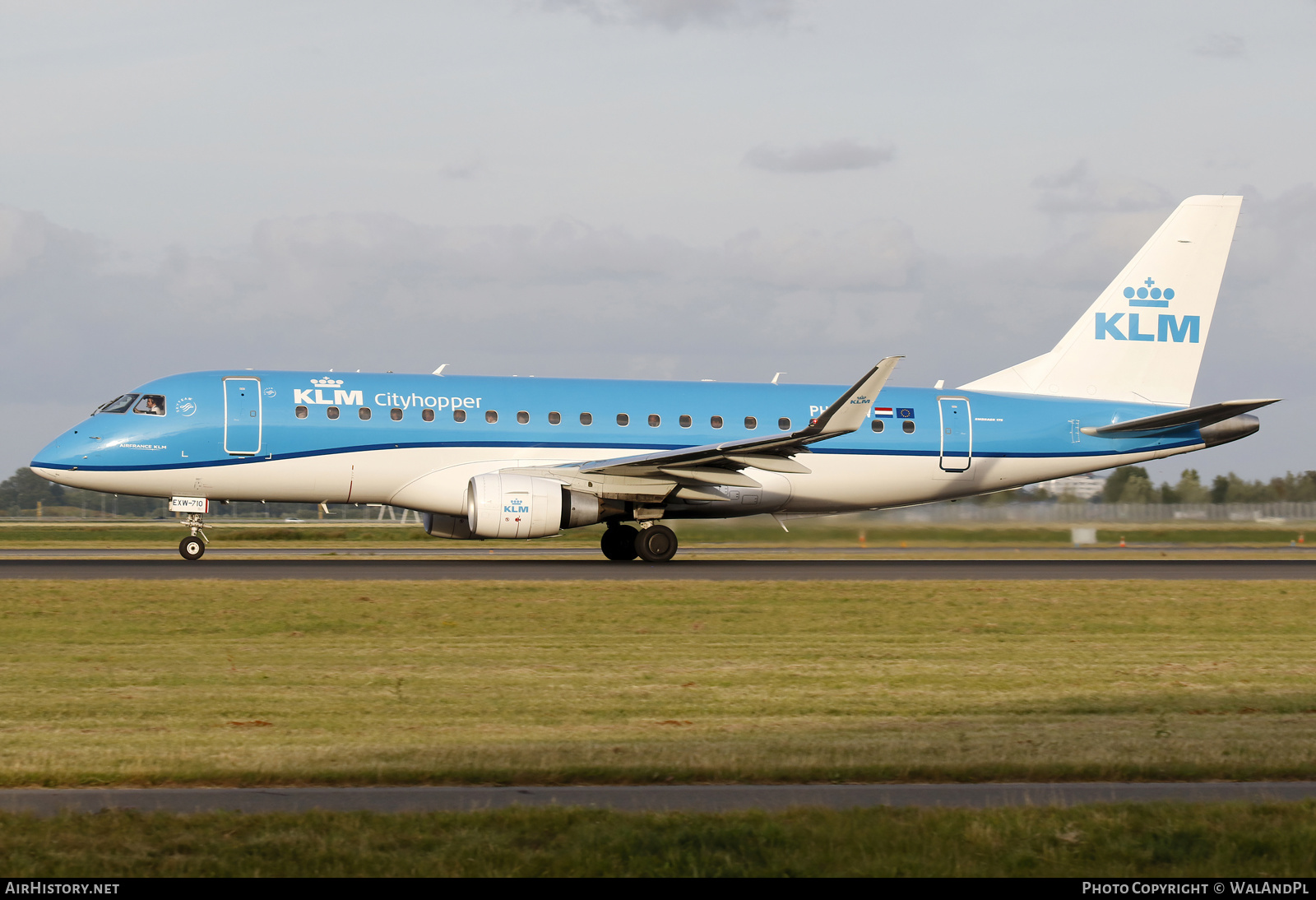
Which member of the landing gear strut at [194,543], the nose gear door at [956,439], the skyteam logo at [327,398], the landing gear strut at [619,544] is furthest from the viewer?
the nose gear door at [956,439]

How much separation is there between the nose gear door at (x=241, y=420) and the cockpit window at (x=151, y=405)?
137cm

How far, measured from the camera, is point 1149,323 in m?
34.9

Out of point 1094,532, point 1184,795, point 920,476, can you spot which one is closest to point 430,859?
point 1184,795

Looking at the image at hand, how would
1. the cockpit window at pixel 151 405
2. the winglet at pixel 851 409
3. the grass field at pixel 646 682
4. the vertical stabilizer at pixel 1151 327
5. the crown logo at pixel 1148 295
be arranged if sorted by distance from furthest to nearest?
the crown logo at pixel 1148 295 → the vertical stabilizer at pixel 1151 327 → the cockpit window at pixel 151 405 → the winglet at pixel 851 409 → the grass field at pixel 646 682

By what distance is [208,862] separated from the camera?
6637 millimetres

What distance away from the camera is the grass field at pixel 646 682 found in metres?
9.70

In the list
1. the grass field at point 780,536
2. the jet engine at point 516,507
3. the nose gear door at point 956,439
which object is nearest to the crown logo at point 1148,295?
the nose gear door at point 956,439

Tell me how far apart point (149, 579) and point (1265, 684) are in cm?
1798

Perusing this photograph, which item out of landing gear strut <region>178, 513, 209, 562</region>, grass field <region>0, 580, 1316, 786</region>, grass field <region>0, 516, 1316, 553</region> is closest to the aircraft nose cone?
landing gear strut <region>178, 513, 209, 562</region>

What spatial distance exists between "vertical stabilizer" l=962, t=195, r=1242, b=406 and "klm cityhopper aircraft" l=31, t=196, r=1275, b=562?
50 mm

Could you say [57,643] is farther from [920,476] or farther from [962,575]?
[920,476]

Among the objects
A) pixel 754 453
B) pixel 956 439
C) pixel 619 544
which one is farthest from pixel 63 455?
pixel 956 439

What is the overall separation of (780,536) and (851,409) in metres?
5.84

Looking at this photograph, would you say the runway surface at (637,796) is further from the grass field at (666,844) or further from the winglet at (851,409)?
the winglet at (851,409)
